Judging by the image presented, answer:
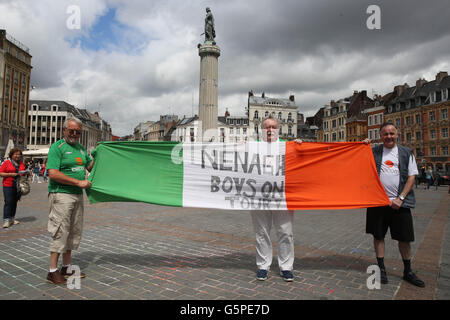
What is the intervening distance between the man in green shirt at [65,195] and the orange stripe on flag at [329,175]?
3082 millimetres

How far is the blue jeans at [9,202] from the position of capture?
25.0 ft

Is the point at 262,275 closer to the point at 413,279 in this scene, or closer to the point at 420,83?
the point at 413,279

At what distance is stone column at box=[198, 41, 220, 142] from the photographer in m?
21.3

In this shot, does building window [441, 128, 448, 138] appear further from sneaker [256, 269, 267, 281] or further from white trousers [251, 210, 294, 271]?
sneaker [256, 269, 267, 281]

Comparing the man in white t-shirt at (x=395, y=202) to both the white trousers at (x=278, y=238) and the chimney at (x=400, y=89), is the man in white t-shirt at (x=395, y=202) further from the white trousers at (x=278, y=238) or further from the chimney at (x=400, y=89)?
the chimney at (x=400, y=89)

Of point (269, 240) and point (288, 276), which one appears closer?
point (288, 276)

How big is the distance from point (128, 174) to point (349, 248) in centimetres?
452

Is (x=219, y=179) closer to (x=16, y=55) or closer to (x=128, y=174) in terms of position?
(x=128, y=174)

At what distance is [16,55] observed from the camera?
181 feet

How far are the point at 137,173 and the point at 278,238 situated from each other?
2.52 m

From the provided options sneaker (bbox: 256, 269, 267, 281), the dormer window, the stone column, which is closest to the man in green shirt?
sneaker (bbox: 256, 269, 267, 281)

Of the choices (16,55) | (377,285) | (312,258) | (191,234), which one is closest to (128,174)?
(191,234)

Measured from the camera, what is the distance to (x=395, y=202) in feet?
13.5

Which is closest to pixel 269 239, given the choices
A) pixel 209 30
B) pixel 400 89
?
pixel 209 30
